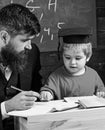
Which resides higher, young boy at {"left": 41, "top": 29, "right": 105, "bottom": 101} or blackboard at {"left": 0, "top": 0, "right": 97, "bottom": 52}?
blackboard at {"left": 0, "top": 0, "right": 97, "bottom": 52}

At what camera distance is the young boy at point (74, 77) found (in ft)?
5.65

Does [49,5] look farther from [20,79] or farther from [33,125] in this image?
[33,125]

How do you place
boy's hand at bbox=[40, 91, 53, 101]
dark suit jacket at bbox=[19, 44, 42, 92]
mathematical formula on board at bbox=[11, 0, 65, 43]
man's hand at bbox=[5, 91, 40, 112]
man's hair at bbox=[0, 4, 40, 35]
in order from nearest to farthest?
man's hand at bbox=[5, 91, 40, 112]
man's hair at bbox=[0, 4, 40, 35]
boy's hand at bbox=[40, 91, 53, 101]
dark suit jacket at bbox=[19, 44, 42, 92]
mathematical formula on board at bbox=[11, 0, 65, 43]

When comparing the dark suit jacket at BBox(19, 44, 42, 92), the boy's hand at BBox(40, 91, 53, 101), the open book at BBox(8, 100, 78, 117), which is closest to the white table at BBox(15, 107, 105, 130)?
the open book at BBox(8, 100, 78, 117)

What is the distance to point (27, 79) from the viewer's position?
1.99 meters

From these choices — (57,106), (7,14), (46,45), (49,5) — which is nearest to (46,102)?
(57,106)

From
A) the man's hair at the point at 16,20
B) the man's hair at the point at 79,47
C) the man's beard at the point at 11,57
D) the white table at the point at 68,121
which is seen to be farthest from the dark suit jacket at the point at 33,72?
the white table at the point at 68,121

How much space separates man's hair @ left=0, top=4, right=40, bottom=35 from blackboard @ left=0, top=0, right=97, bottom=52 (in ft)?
2.30

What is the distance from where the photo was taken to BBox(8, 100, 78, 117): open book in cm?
127

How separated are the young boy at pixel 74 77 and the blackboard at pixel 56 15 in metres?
0.52

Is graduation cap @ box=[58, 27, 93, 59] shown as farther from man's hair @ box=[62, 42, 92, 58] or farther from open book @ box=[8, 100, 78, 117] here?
open book @ box=[8, 100, 78, 117]

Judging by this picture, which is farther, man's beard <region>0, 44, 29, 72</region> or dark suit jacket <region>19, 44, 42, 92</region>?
dark suit jacket <region>19, 44, 42, 92</region>

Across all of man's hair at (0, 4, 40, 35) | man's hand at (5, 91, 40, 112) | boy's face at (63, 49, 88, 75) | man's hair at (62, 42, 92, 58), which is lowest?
man's hand at (5, 91, 40, 112)

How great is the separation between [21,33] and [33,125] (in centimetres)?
58
